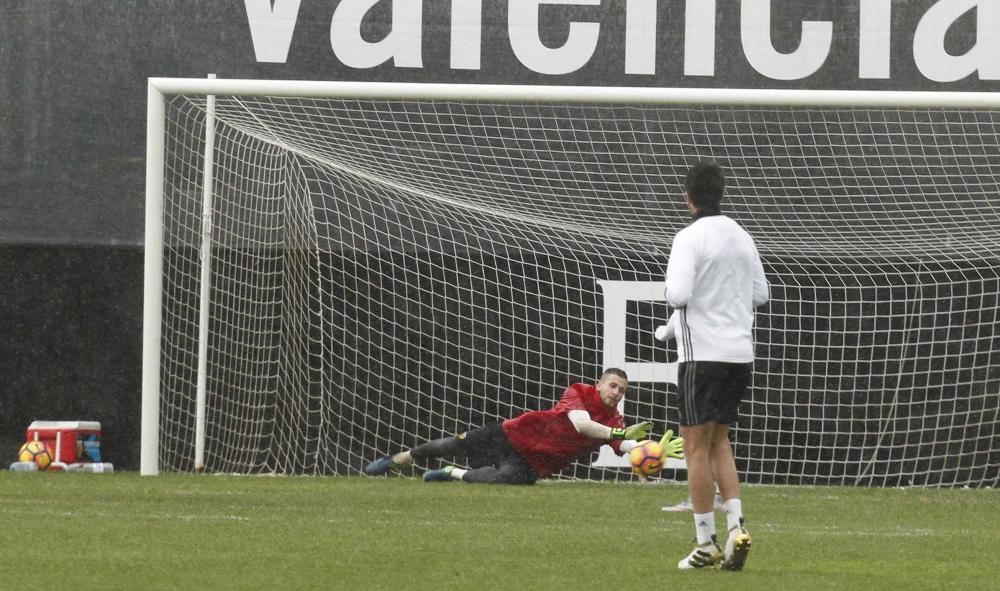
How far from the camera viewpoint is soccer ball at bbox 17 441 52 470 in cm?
1083

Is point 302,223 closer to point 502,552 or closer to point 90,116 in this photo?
point 90,116

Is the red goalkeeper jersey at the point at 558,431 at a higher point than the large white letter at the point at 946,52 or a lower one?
lower

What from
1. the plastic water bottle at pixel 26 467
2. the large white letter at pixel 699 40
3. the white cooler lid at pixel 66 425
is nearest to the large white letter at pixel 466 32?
the large white letter at pixel 699 40

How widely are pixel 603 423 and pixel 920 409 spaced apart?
249 centimetres

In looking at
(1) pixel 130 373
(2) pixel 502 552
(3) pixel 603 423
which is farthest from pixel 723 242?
(1) pixel 130 373

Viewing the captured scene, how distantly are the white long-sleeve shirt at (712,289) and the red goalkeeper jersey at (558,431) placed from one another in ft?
14.8

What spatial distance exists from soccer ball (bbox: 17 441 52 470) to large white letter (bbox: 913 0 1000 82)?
22.1 feet

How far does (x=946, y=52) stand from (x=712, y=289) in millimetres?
6323

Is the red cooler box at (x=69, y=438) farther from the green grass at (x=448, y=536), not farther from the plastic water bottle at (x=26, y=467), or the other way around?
the green grass at (x=448, y=536)

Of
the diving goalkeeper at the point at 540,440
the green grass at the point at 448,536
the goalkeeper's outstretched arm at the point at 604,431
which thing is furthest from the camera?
the diving goalkeeper at the point at 540,440

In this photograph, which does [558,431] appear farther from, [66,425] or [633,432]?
[66,425]

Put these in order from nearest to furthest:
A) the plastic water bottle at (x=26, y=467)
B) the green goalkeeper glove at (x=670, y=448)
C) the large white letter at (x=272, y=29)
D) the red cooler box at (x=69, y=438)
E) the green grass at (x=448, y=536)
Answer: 1. the green grass at (x=448, y=536)
2. the green goalkeeper glove at (x=670, y=448)
3. the plastic water bottle at (x=26, y=467)
4. the red cooler box at (x=69, y=438)
5. the large white letter at (x=272, y=29)

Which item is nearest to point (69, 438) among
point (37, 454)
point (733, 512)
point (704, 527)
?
point (37, 454)

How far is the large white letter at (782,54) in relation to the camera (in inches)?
438
